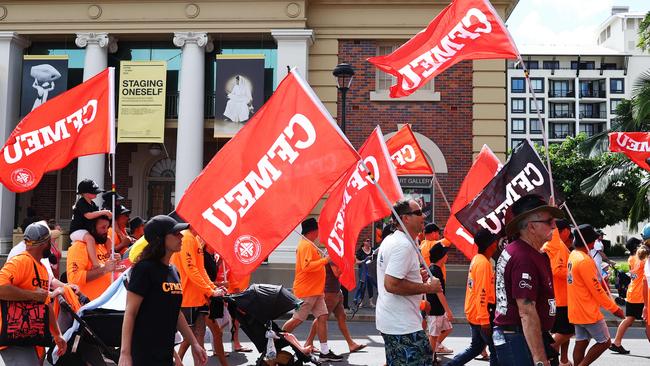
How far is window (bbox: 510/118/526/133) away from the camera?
97613 mm

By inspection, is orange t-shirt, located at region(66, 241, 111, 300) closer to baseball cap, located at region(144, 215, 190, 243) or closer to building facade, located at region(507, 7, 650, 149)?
baseball cap, located at region(144, 215, 190, 243)

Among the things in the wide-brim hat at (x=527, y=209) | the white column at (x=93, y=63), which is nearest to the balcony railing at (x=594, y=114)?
the white column at (x=93, y=63)

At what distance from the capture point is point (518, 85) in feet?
320

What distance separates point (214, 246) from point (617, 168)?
20.6 metres

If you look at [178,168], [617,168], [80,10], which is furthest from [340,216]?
[617,168]

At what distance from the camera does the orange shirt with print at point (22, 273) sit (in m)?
5.42

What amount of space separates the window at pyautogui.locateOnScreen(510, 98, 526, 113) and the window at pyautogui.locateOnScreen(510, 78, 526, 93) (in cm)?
A: 128

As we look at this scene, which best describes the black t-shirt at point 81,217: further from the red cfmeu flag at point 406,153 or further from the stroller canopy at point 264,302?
the red cfmeu flag at point 406,153

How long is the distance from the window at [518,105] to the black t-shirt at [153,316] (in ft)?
317

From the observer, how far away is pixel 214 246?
591 cm

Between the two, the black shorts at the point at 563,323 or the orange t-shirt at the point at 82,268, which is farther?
the black shorts at the point at 563,323

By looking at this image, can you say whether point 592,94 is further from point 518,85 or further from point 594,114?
point 518,85

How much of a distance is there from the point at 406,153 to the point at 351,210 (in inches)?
151

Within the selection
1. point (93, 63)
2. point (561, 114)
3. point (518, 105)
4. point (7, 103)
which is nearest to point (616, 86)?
point (561, 114)
